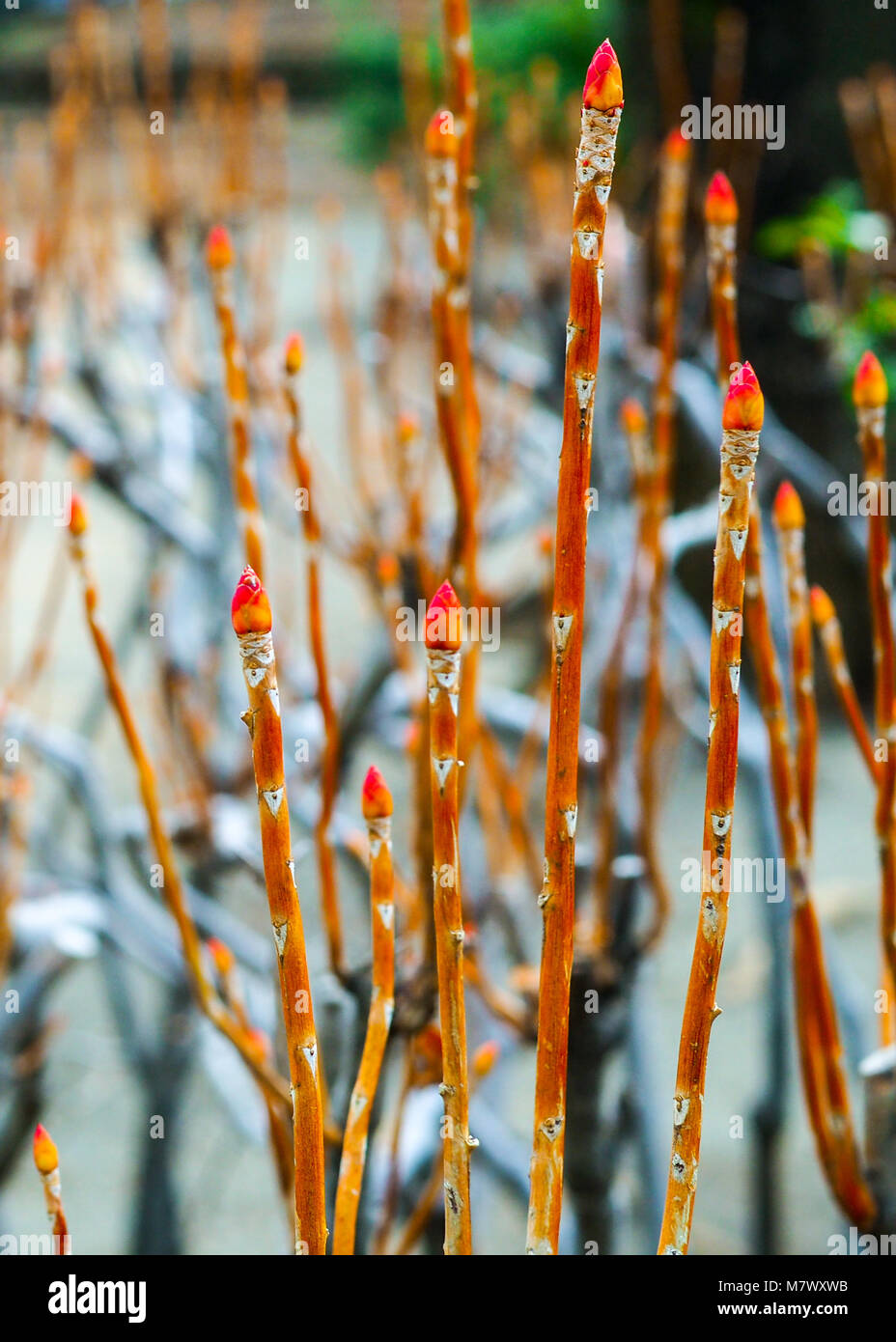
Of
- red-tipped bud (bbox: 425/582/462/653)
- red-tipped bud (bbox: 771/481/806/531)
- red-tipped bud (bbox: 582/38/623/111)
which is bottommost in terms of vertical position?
red-tipped bud (bbox: 425/582/462/653)

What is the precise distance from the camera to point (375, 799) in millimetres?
379

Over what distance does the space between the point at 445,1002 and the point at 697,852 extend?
1.93 m

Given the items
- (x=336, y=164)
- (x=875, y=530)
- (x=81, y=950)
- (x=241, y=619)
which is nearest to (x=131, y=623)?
(x=81, y=950)

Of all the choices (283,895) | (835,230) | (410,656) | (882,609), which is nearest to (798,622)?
(882,609)

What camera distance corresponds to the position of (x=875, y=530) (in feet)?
1.57

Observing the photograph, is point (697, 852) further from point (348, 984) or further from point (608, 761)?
point (348, 984)

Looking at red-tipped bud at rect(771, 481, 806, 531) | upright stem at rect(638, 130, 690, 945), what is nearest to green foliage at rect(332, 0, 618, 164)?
upright stem at rect(638, 130, 690, 945)

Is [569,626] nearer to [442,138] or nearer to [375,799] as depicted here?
Result: [375,799]

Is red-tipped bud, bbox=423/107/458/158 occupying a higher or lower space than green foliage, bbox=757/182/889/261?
lower

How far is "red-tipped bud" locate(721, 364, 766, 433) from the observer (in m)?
0.30

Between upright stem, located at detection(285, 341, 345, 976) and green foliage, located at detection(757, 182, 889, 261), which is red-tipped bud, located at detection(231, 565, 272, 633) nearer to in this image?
upright stem, located at detection(285, 341, 345, 976)

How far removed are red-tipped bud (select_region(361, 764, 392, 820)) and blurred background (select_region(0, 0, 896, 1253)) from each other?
0.20m

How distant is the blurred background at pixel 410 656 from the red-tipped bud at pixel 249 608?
0.30 m

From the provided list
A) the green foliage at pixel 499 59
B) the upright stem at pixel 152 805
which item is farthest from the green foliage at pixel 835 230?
the upright stem at pixel 152 805
